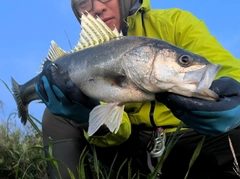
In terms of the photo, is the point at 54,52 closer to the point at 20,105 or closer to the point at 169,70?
the point at 20,105

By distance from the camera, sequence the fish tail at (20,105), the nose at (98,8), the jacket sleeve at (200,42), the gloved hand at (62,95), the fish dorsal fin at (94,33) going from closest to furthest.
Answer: the fish dorsal fin at (94,33), the gloved hand at (62,95), the jacket sleeve at (200,42), the fish tail at (20,105), the nose at (98,8)

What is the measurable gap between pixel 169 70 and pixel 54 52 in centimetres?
87

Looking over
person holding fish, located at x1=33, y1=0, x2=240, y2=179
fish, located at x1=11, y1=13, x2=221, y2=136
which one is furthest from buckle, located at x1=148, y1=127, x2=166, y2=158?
fish, located at x1=11, y1=13, x2=221, y2=136

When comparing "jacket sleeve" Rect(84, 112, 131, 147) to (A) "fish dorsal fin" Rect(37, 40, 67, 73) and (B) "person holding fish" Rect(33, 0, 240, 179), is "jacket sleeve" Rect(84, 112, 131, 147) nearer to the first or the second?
(B) "person holding fish" Rect(33, 0, 240, 179)

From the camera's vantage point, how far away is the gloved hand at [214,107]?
206 centimetres

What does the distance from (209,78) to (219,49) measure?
0.97 m

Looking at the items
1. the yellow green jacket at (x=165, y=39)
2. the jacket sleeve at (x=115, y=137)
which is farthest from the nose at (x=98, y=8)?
the jacket sleeve at (x=115, y=137)

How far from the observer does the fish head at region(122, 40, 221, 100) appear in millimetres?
1882

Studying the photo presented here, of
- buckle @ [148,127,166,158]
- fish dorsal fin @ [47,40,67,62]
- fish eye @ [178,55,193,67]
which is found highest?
fish dorsal fin @ [47,40,67,62]

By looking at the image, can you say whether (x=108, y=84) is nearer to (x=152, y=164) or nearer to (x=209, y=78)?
(x=209, y=78)

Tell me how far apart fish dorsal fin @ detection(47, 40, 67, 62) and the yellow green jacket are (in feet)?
1.77

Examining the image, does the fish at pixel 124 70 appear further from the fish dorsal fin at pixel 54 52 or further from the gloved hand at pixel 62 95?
the fish dorsal fin at pixel 54 52

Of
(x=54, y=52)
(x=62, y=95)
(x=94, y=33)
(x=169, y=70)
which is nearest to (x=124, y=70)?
(x=169, y=70)

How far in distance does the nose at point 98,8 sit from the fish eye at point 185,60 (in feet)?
4.71
